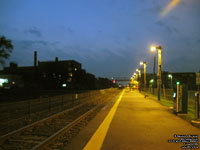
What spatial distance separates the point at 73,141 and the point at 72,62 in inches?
3932

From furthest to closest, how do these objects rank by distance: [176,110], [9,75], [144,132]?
[9,75] < [176,110] < [144,132]

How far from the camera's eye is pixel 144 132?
8.38m

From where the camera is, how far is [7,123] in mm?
10898

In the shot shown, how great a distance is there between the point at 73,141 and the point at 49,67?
77323mm

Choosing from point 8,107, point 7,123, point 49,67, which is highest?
point 49,67

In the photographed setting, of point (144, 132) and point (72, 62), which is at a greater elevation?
point (72, 62)

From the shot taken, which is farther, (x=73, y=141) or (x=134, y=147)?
(x=73, y=141)

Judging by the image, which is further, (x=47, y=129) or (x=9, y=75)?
(x=9, y=75)

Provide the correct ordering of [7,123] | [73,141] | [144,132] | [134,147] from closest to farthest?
[134,147]
[73,141]
[144,132]
[7,123]

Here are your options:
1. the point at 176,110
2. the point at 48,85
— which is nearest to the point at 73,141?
the point at 176,110

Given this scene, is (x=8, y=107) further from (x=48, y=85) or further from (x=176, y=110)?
(x=48, y=85)

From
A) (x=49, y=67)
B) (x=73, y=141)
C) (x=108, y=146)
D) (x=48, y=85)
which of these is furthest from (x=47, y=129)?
(x=49, y=67)

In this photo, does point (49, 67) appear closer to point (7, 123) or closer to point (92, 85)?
point (92, 85)

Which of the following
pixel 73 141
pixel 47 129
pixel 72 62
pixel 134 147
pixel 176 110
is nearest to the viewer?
pixel 134 147
